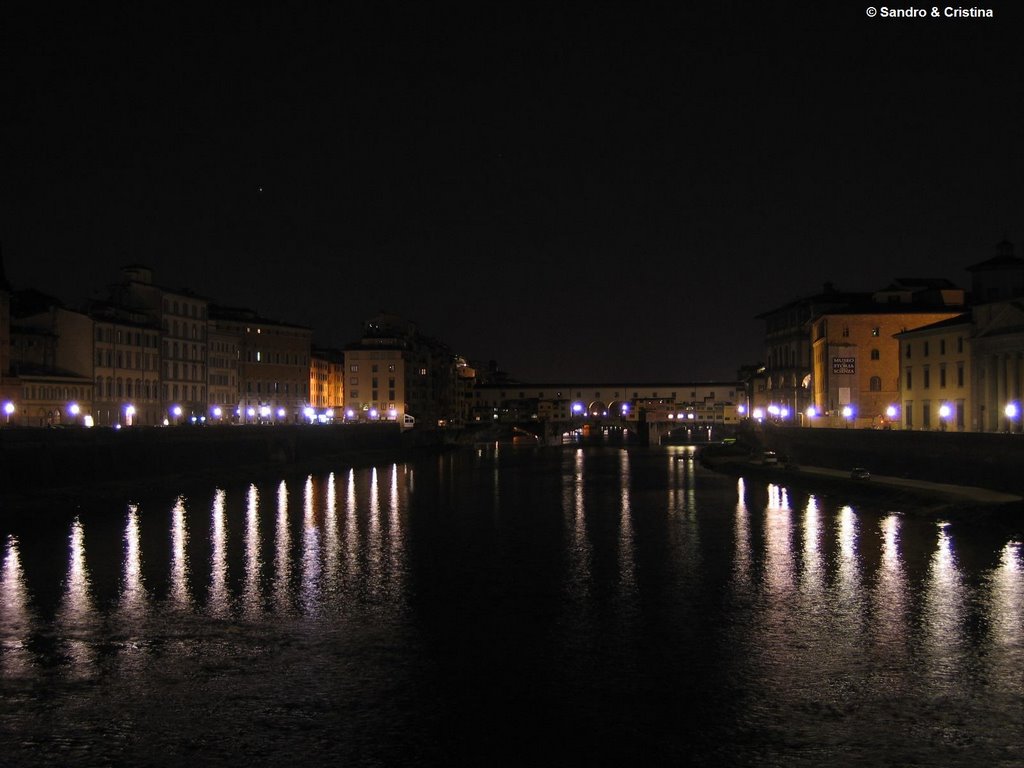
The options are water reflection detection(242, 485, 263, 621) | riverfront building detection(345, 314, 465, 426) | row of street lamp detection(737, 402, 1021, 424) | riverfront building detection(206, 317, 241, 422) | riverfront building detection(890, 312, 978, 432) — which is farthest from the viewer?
riverfront building detection(345, 314, 465, 426)

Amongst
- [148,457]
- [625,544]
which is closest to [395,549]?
[625,544]

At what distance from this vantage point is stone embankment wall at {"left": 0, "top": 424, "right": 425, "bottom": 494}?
54156mm

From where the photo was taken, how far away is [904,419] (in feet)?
276

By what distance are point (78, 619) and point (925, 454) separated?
47.8 meters

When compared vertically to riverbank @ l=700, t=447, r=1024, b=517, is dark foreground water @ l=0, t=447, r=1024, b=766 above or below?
below

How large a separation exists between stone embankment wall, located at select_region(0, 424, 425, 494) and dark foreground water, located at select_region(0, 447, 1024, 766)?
8.81 metres

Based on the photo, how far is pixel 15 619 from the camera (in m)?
26.6

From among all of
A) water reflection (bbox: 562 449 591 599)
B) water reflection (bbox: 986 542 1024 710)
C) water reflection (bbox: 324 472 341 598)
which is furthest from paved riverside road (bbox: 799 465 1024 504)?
water reflection (bbox: 324 472 341 598)

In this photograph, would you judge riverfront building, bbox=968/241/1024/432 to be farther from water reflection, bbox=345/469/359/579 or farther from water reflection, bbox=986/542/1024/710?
water reflection, bbox=345/469/359/579

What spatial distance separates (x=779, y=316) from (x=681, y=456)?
21.4 meters

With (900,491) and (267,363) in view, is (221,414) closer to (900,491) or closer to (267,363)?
(267,363)

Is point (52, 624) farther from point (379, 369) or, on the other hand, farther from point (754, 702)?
point (379, 369)

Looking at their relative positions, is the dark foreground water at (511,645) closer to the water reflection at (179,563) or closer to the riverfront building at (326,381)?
the water reflection at (179,563)

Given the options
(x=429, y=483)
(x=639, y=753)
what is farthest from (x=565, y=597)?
(x=429, y=483)
